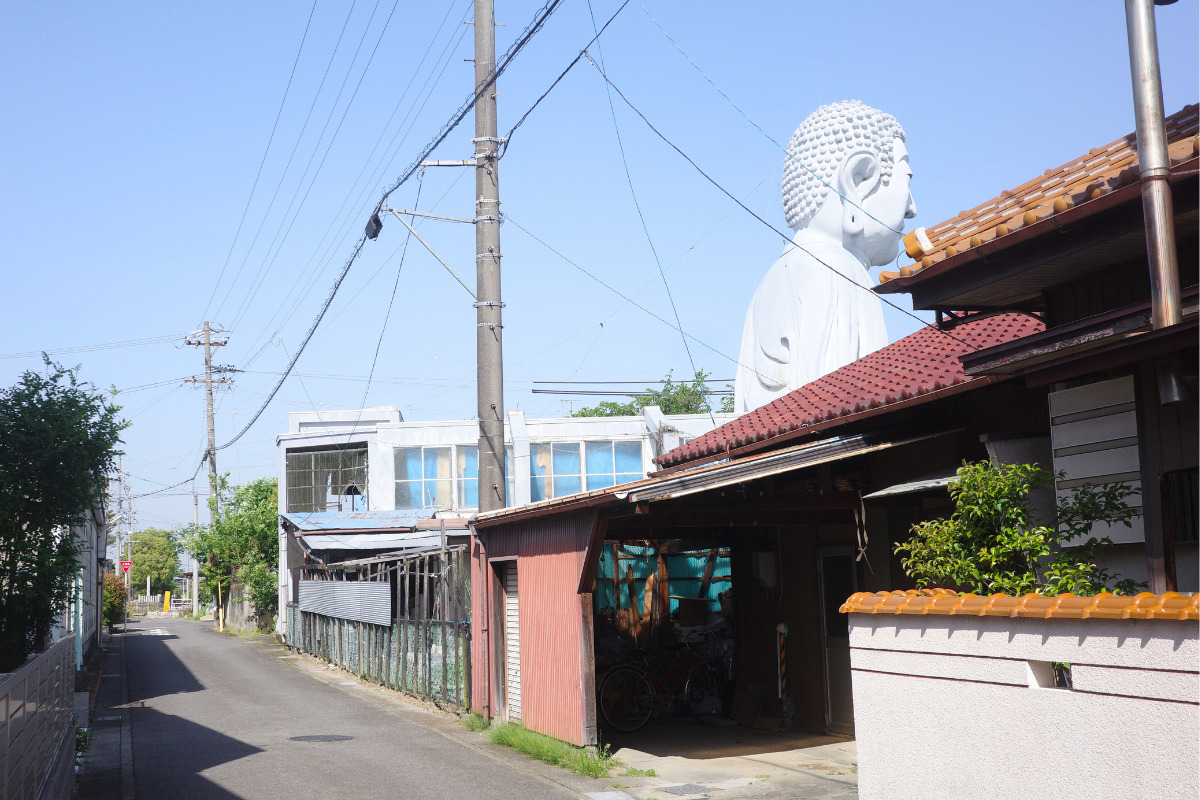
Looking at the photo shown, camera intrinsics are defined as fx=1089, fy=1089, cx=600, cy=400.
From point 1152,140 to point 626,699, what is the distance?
10990mm

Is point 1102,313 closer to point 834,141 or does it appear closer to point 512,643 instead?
point 512,643

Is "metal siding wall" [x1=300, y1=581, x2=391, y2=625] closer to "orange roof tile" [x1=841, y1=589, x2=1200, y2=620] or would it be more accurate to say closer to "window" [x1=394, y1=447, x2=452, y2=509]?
"window" [x1=394, y1=447, x2=452, y2=509]

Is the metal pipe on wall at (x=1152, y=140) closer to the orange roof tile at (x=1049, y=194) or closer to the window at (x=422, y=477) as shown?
the orange roof tile at (x=1049, y=194)

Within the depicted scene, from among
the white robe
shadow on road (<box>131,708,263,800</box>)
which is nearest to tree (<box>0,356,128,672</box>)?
shadow on road (<box>131,708,263,800</box>)

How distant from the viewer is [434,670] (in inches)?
704

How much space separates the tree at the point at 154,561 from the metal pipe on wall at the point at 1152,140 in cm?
11234

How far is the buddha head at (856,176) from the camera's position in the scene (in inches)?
792

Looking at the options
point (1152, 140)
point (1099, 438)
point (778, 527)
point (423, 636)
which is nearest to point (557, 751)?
point (778, 527)

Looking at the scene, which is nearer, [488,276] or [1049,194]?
[1049,194]

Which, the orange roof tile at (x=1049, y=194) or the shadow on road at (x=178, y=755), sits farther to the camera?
the shadow on road at (x=178, y=755)

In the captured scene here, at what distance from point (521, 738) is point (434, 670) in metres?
4.75

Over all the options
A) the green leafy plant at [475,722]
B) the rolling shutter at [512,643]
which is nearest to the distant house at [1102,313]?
the rolling shutter at [512,643]

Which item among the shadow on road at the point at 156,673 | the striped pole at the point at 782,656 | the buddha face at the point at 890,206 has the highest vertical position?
the buddha face at the point at 890,206

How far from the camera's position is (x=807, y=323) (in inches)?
790
